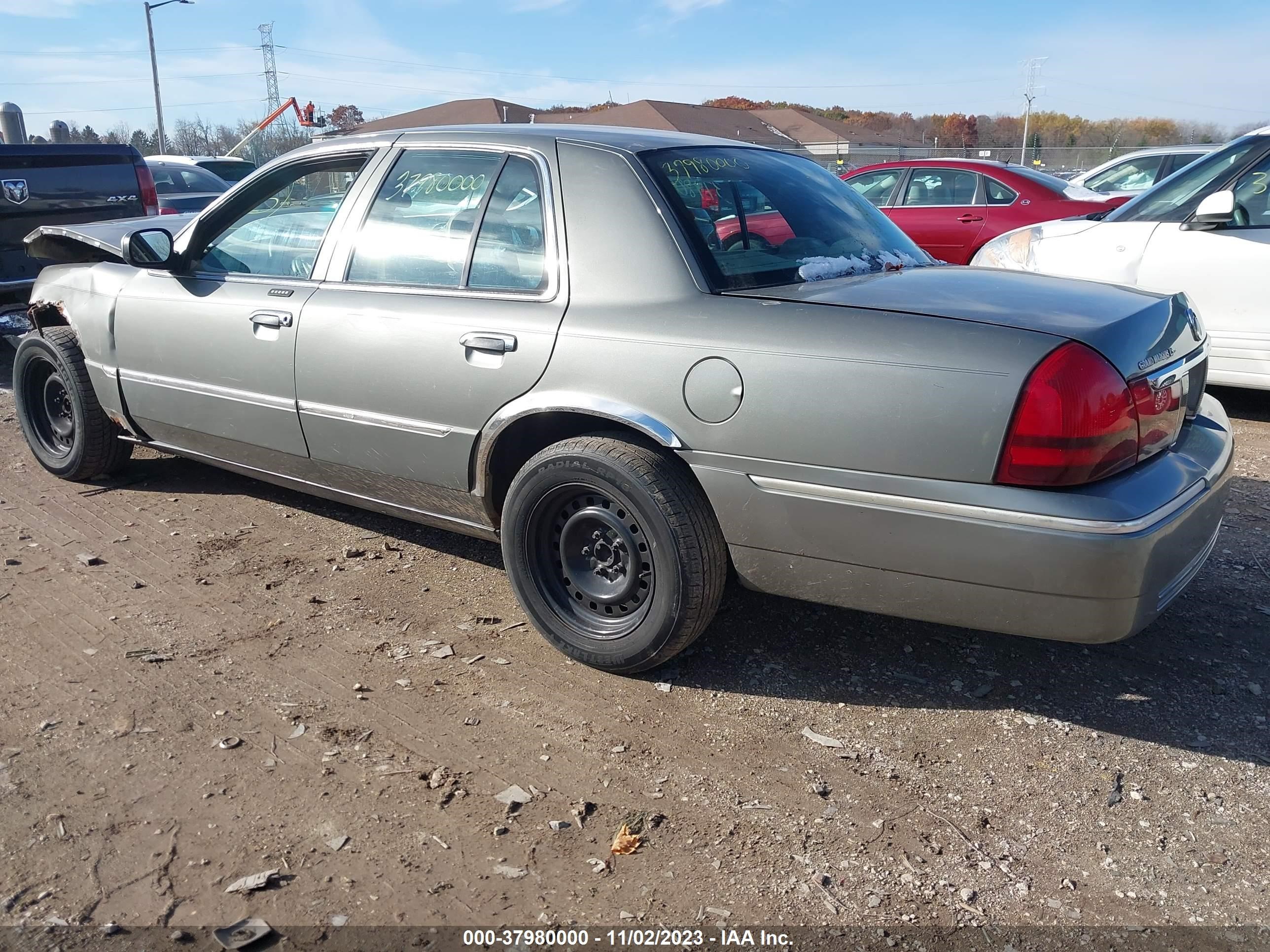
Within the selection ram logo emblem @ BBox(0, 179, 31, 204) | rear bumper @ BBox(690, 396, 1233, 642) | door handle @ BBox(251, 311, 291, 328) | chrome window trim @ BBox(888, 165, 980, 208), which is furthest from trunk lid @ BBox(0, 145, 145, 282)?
chrome window trim @ BBox(888, 165, 980, 208)

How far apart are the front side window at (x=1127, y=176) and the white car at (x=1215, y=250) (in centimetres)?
751

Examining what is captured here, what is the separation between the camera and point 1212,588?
3832 millimetres

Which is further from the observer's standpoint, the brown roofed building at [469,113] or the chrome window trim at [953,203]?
the brown roofed building at [469,113]

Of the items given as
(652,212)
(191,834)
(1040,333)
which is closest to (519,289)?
(652,212)

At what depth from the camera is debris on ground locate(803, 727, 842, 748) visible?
287 centimetres

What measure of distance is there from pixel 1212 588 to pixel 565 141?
9.47ft

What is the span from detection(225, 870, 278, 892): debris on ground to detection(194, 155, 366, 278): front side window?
2.33 metres

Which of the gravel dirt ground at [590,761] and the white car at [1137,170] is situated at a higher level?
the white car at [1137,170]

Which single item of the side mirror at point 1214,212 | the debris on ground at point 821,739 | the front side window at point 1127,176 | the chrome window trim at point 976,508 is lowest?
the debris on ground at point 821,739

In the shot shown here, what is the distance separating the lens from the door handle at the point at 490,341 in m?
3.23

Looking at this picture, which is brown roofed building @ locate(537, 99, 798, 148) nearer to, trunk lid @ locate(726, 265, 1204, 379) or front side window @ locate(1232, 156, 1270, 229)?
front side window @ locate(1232, 156, 1270, 229)

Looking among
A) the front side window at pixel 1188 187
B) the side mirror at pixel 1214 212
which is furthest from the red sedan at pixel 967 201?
the side mirror at pixel 1214 212

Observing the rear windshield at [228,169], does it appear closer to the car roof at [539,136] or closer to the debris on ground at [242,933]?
the car roof at [539,136]

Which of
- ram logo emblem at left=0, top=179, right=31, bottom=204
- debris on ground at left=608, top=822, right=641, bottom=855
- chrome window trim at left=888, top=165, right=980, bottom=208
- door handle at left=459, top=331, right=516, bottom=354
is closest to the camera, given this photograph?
debris on ground at left=608, top=822, right=641, bottom=855
